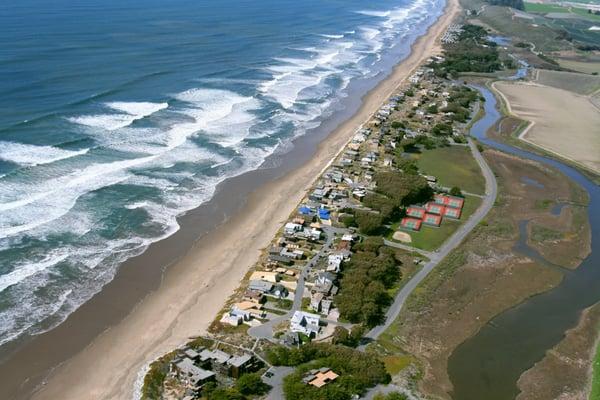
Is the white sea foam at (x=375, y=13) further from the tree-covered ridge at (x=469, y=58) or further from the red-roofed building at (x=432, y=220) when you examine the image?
the red-roofed building at (x=432, y=220)

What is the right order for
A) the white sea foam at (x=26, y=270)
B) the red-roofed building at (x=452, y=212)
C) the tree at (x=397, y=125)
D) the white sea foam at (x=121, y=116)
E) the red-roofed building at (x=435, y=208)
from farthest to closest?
the tree at (x=397, y=125), the white sea foam at (x=121, y=116), the red-roofed building at (x=435, y=208), the red-roofed building at (x=452, y=212), the white sea foam at (x=26, y=270)

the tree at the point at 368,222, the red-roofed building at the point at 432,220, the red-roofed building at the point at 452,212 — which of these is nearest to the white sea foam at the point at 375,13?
the red-roofed building at the point at 452,212

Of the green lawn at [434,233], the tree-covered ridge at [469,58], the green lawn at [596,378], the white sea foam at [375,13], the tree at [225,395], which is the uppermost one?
the white sea foam at [375,13]

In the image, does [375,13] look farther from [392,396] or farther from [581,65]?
[392,396]

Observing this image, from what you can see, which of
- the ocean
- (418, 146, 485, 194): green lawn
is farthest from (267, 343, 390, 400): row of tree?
(418, 146, 485, 194): green lawn

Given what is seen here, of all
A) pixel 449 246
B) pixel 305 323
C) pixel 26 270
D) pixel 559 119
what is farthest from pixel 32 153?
pixel 559 119
